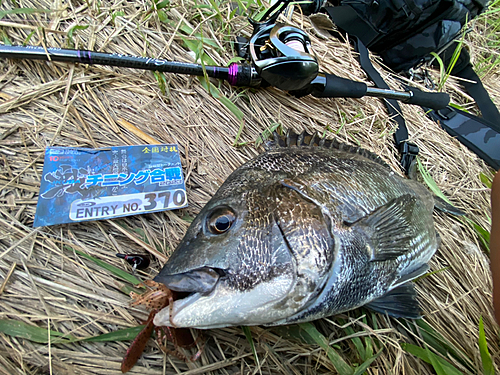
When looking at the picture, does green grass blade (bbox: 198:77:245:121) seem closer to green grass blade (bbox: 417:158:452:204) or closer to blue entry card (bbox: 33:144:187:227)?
blue entry card (bbox: 33:144:187:227)

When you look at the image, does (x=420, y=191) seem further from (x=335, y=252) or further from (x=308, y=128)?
(x=335, y=252)

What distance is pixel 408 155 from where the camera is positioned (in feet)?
6.53

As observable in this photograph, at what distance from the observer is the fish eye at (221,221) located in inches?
38.3

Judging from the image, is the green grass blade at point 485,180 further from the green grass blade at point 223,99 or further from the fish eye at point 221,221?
the fish eye at point 221,221

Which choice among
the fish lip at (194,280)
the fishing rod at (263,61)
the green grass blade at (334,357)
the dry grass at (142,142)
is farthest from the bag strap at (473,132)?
the fish lip at (194,280)

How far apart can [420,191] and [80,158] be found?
82.4 inches

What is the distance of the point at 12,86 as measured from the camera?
1.48 metres

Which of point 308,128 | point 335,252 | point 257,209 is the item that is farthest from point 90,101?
point 335,252

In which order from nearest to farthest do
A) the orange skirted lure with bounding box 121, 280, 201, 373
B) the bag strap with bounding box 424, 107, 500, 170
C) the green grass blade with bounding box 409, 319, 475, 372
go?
1. the orange skirted lure with bounding box 121, 280, 201, 373
2. the green grass blade with bounding box 409, 319, 475, 372
3. the bag strap with bounding box 424, 107, 500, 170

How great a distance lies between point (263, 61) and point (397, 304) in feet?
5.23

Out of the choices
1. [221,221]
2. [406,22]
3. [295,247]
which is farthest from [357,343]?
[406,22]

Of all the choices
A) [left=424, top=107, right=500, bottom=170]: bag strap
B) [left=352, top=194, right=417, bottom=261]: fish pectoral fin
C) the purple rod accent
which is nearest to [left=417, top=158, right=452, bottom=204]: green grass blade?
[left=424, top=107, right=500, bottom=170]: bag strap

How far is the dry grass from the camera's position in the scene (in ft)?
3.70

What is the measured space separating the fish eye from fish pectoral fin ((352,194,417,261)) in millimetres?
526
